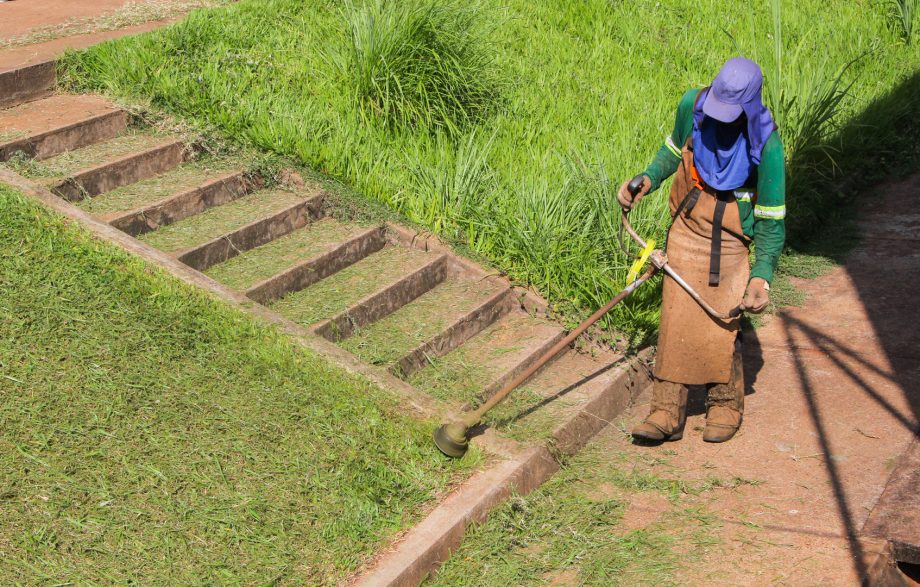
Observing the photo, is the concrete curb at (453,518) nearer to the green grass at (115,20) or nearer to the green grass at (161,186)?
the green grass at (161,186)

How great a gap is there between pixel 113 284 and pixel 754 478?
3434 millimetres

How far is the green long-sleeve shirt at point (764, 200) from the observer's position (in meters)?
4.59

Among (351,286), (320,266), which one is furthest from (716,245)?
(320,266)

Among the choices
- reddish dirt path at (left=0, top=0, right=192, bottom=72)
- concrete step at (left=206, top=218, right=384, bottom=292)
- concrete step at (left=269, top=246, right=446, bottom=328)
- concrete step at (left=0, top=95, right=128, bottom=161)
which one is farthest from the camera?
reddish dirt path at (left=0, top=0, right=192, bottom=72)

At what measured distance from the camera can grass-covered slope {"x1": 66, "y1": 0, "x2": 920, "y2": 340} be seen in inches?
252

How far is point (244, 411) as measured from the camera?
4.77 meters

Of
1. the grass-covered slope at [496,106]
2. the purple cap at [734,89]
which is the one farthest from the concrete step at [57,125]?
the purple cap at [734,89]

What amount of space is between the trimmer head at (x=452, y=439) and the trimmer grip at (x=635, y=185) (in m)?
1.45

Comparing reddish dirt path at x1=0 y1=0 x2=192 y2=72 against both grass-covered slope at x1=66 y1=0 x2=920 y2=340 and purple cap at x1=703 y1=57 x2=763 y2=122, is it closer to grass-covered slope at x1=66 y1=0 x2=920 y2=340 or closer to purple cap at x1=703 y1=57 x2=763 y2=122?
grass-covered slope at x1=66 y1=0 x2=920 y2=340

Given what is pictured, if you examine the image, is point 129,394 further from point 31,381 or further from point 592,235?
point 592,235

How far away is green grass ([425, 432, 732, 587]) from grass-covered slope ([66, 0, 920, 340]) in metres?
1.36

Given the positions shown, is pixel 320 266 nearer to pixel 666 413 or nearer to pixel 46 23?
pixel 666 413

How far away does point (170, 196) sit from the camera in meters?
6.23

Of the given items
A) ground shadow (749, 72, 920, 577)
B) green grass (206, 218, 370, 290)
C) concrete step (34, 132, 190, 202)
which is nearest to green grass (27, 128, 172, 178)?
concrete step (34, 132, 190, 202)
